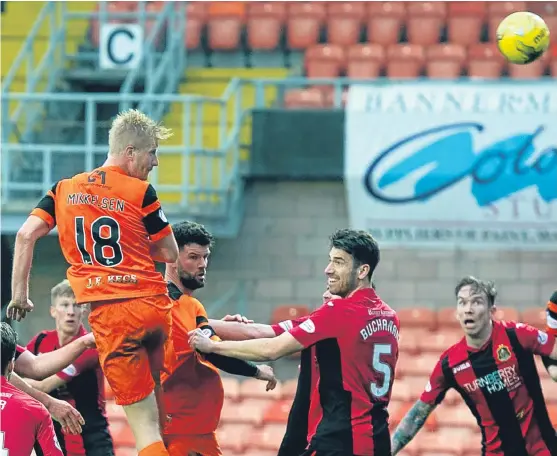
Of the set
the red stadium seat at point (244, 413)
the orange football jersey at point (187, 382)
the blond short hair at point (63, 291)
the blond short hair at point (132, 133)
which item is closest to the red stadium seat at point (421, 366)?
the red stadium seat at point (244, 413)

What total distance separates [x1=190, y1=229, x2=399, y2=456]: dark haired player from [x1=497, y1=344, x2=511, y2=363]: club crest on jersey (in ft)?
5.03

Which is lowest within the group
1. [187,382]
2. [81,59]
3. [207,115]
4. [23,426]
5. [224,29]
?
[23,426]

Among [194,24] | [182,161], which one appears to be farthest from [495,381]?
[194,24]

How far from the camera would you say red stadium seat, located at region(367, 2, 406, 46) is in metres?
16.2

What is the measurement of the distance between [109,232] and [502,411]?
2917 millimetres

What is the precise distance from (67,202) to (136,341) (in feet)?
2.39

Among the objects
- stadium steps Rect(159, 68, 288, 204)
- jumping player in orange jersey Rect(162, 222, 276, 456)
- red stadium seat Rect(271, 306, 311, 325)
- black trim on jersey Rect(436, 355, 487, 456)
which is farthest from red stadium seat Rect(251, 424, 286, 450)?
jumping player in orange jersey Rect(162, 222, 276, 456)

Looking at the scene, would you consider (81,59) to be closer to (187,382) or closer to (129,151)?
(187,382)

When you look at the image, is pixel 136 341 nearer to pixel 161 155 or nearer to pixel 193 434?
pixel 193 434

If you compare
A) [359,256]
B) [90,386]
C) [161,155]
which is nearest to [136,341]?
[359,256]

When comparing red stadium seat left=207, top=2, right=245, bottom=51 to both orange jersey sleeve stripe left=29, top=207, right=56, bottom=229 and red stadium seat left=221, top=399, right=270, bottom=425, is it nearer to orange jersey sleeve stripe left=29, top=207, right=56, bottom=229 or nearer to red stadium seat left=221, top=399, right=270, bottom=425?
red stadium seat left=221, top=399, right=270, bottom=425

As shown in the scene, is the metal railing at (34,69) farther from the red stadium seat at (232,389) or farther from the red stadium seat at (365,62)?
the red stadium seat at (232,389)

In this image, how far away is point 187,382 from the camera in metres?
7.41

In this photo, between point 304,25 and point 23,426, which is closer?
point 23,426
